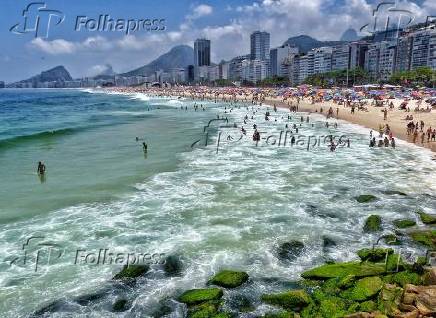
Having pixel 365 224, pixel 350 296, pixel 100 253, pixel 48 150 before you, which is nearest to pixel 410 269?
pixel 350 296

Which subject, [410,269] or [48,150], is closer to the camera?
[410,269]

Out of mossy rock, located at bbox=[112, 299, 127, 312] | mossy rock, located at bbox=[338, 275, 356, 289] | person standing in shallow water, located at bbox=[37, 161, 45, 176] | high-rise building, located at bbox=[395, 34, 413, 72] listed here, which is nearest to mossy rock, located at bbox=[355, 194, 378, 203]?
mossy rock, located at bbox=[338, 275, 356, 289]

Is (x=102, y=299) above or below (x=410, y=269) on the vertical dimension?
below

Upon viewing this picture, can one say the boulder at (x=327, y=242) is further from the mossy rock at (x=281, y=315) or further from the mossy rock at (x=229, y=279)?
the mossy rock at (x=281, y=315)

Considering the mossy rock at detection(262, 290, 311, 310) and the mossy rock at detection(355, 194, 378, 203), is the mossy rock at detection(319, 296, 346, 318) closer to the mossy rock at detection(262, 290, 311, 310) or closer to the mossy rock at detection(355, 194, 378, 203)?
the mossy rock at detection(262, 290, 311, 310)

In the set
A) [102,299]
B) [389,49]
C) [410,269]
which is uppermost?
[389,49]

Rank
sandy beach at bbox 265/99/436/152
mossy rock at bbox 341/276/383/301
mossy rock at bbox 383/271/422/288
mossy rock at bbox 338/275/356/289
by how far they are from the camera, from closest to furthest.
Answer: mossy rock at bbox 341/276/383/301
mossy rock at bbox 383/271/422/288
mossy rock at bbox 338/275/356/289
sandy beach at bbox 265/99/436/152

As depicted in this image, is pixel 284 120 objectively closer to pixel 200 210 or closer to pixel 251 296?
pixel 200 210

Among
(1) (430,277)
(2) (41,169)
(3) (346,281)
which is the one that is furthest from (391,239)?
(2) (41,169)
